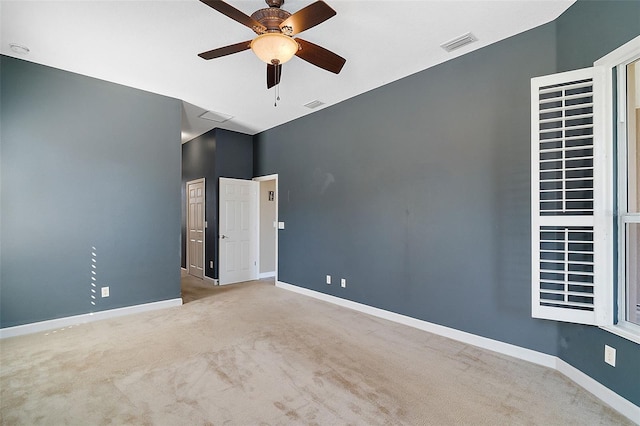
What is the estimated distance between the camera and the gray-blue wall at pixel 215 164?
5.77 meters

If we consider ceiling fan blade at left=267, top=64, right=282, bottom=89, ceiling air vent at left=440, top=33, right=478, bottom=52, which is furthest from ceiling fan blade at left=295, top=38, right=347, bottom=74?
ceiling air vent at left=440, top=33, right=478, bottom=52

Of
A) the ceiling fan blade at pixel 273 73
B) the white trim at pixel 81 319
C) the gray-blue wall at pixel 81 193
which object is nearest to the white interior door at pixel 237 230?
the gray-blue wall at pixel 81 193

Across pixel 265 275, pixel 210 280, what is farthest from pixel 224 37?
pixel 265 275

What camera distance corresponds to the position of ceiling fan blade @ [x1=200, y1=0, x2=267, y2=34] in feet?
6.00

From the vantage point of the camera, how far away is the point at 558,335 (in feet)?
8.25

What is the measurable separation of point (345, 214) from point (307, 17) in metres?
2.84

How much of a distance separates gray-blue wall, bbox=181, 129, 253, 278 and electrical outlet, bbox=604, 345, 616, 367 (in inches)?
215

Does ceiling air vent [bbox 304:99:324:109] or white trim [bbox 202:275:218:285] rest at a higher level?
ceiling air vent [bbox 304:99:324:109]

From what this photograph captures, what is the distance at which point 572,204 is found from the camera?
2426 mm

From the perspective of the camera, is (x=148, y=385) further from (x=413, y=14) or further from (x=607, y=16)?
(x=607, y=16)

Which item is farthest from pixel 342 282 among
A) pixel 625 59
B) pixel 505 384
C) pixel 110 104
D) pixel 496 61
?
pixel 110 104

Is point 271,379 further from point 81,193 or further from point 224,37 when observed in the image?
point 81,193

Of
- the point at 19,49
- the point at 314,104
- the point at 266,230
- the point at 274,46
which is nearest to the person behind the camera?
the point at 274,46

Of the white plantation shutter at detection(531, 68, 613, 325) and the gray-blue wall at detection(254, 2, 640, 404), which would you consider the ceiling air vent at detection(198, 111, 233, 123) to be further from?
the white plantation shutter at detection(531, 68, 613, 325)
